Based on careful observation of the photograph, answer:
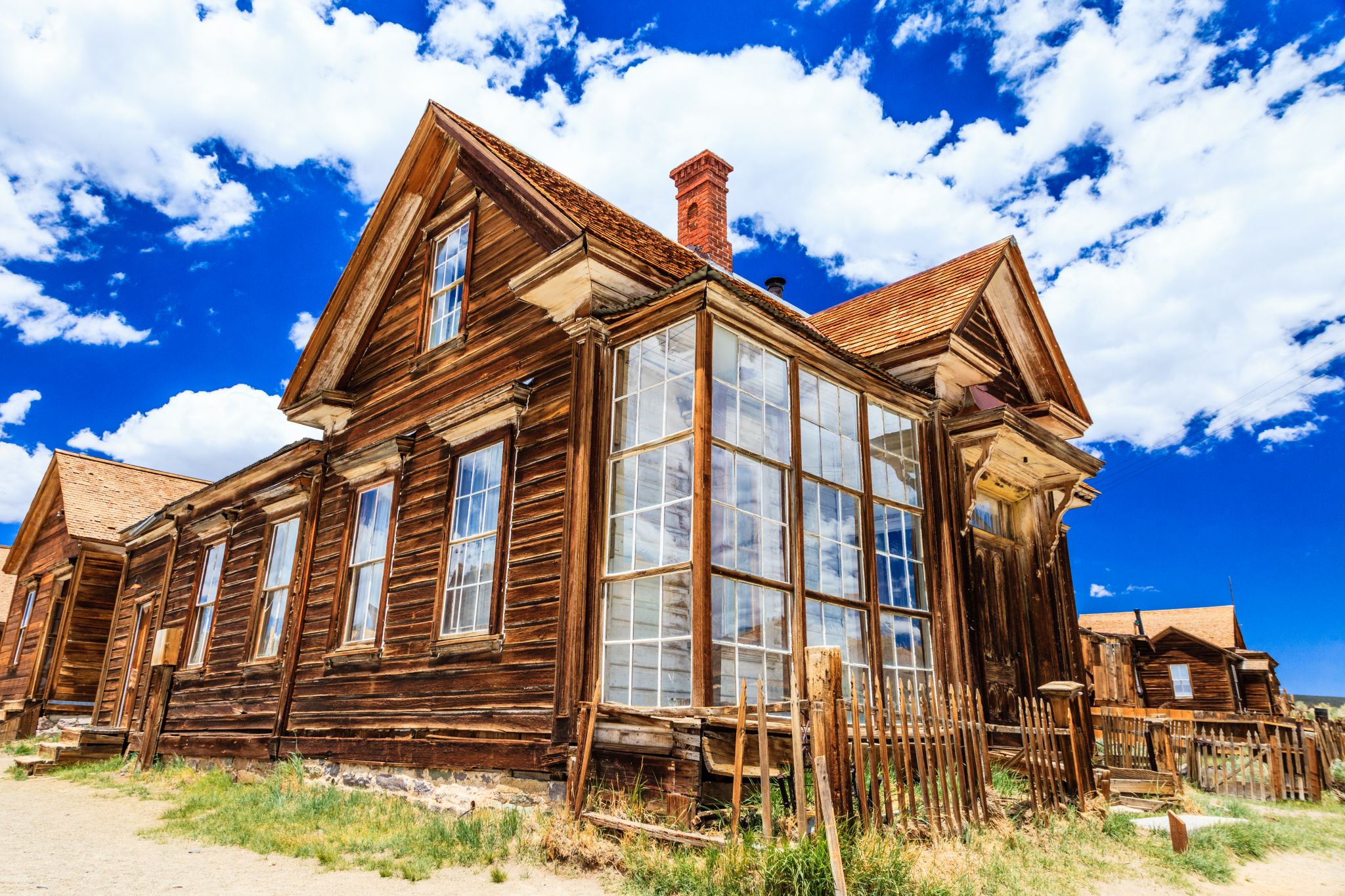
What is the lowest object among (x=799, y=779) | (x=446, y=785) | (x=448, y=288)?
(x=446, y=785)

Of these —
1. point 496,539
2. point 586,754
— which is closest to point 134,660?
point 496,539

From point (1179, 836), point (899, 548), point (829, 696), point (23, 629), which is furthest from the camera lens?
point (23, 629)

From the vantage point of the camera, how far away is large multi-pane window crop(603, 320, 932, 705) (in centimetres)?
754

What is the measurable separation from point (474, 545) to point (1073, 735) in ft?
19.9

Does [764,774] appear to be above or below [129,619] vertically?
below

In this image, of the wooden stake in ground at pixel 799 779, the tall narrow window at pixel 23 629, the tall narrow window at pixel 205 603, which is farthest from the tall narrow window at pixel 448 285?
the tall narrow window at pixel 23 629

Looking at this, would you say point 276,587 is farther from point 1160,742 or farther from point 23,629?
point 23,629

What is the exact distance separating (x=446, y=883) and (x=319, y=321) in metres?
8.70

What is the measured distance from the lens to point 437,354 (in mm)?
10859

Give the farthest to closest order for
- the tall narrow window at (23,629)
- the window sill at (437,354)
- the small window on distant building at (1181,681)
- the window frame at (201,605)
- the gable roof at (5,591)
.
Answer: the small window on distant building at (1181,681), the gable roof at (5,591), the tall narrow window at (23,629), the window frame at (201,605), the window sill at (437,354)

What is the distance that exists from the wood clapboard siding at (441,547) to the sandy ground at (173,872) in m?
1.84

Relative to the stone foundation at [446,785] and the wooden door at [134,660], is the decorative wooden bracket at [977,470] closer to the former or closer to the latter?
the stone foundation at [446,785]

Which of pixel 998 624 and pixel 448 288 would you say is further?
pixel 448 288

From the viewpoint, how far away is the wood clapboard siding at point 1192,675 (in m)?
32.9
